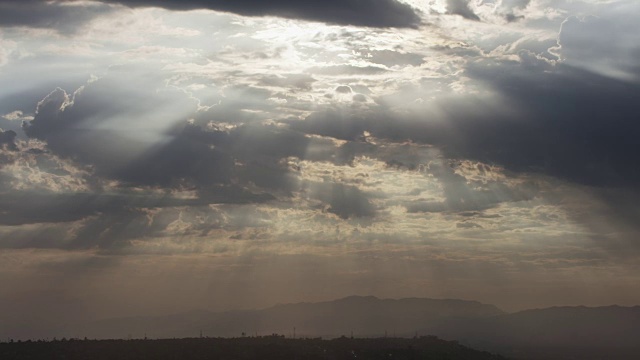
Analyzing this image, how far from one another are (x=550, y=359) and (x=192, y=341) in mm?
110016

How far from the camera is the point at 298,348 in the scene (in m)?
96.1

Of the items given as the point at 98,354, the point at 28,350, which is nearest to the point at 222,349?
the point at 98,354

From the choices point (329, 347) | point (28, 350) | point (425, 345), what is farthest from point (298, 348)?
point (28, 350)

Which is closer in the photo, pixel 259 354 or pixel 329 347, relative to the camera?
pixel 259 354

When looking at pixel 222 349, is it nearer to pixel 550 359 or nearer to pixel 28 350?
pixel 28 350

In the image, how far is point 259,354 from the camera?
9162 cm

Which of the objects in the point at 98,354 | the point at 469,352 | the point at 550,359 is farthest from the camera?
the point at 550,359

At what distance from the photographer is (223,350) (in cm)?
9231

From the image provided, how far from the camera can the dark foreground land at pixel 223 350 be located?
88.6 metres

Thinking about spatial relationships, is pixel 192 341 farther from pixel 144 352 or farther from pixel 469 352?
pixel 469 352

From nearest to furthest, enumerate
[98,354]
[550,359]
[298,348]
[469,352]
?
1. [98,354]
2. [298,348]
3. [469,352]
4. [550,359]

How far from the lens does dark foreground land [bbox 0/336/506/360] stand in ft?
291

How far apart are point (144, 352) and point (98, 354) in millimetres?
4918

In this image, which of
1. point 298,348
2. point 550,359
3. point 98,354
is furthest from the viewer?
→ point 550,359
